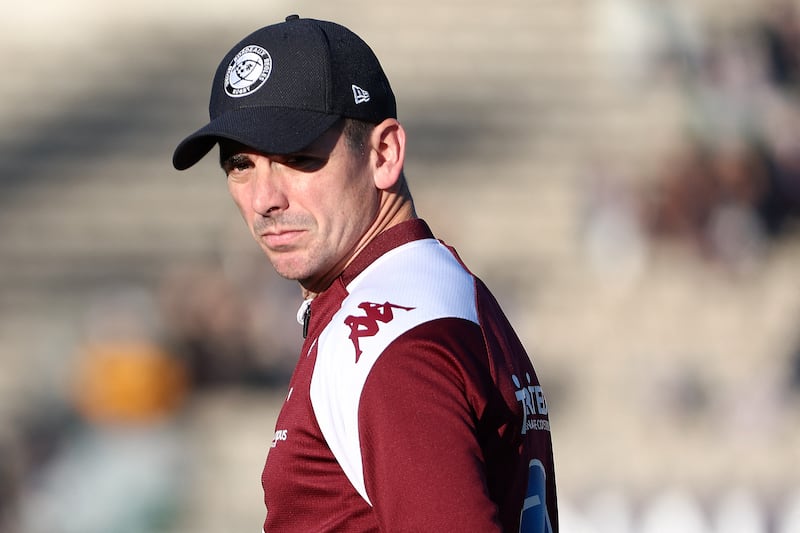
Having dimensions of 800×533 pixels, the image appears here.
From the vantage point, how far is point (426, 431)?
1.43 m

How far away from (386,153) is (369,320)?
0.37 metres

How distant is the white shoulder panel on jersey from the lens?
4.86ft

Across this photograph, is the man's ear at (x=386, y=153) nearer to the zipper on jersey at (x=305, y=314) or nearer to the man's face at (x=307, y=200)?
the man's face at (x=307, y=200)

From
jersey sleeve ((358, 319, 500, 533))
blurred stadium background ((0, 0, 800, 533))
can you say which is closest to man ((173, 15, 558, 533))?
jersey sleeve ((358, 319, 500, 533))

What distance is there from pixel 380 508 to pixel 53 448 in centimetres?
627

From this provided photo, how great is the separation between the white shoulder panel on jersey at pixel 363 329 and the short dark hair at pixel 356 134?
0.20 meters

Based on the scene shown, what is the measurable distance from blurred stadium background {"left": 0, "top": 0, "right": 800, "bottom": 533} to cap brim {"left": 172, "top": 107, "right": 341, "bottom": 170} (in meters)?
5.01

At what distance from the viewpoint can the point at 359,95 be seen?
174cm

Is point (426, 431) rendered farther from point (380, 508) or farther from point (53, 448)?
point (53, 448)

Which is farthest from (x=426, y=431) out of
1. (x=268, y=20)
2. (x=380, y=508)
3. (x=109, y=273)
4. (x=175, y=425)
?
(x=268, y=20)

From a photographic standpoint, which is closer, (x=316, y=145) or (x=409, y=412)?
(x=409, y=412)

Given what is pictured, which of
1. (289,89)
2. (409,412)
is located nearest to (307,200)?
(289,89)

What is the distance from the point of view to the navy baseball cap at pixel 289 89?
1.67m

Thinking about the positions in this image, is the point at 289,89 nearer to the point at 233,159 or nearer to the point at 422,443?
the point at 233,159
